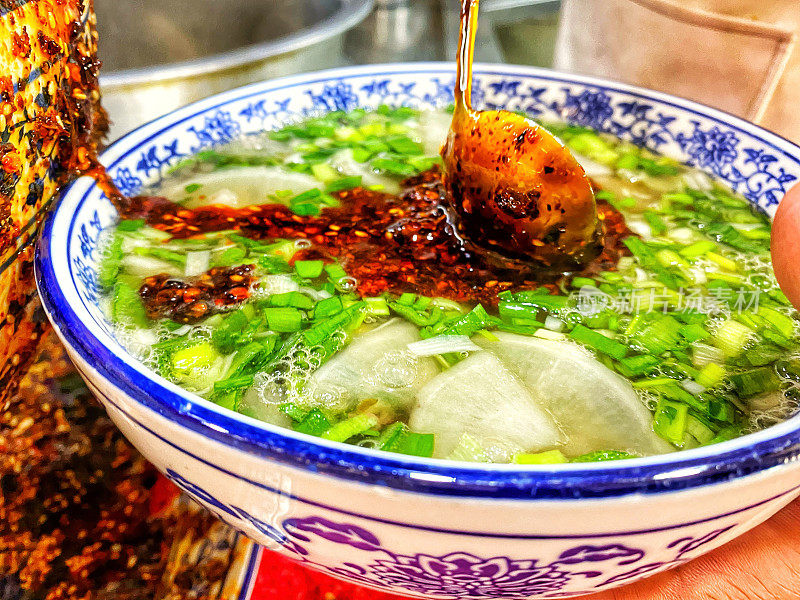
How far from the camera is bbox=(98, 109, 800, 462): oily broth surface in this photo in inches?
32.9

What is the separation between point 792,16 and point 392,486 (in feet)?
6.00

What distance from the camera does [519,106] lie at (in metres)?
1.75

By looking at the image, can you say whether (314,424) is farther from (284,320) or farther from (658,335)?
(658,335)

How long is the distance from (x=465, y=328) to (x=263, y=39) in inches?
107

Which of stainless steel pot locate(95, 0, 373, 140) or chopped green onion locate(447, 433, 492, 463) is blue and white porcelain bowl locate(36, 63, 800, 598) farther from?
stainless steel pot locate(95, 0, 373, 140)

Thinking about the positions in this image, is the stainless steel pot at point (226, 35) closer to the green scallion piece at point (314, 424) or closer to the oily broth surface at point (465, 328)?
the oily broth surface at point (465, 328)

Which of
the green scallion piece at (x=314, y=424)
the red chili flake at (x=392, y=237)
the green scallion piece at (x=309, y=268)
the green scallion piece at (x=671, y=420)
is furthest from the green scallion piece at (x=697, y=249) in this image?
the green scallion piece at (x=314, y=424)

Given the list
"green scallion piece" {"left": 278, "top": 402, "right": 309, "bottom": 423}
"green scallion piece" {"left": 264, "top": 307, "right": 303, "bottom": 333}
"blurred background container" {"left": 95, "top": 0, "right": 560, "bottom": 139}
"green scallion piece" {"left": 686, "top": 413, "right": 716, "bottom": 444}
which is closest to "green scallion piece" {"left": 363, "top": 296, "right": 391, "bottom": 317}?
"green scallion piece" {"left": 264, "top": 307, "right": 303, "bottom": 333}

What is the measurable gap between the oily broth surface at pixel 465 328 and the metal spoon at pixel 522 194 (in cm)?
9

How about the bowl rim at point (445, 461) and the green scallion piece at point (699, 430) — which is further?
the green scallion piece at point (699, 430)

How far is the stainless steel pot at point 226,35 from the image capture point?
200 centimetres

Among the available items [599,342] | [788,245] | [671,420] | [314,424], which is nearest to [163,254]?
[314,424]

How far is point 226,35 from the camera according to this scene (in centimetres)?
331

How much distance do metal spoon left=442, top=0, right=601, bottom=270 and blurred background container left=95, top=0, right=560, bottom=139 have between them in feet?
3.35
